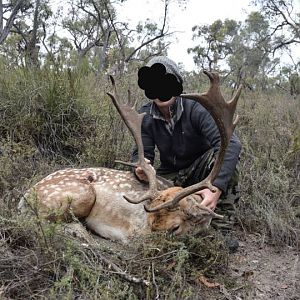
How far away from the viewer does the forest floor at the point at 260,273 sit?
3.56 meters

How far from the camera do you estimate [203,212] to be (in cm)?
365

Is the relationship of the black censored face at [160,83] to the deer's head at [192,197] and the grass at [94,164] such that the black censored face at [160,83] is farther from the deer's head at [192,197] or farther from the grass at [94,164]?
the grass at [94,164]

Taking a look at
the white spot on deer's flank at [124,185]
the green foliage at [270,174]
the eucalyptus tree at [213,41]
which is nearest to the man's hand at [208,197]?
the white spot on deer's flank at [124,185]

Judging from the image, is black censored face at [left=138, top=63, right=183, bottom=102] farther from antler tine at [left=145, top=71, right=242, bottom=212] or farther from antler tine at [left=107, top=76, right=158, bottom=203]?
antler tine at [left=145, top=71, right=242, bottom=212]

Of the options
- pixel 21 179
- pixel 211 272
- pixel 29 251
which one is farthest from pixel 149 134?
pixel 29 251

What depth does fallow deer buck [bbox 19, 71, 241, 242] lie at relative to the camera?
141 inches

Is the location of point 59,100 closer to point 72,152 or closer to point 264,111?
point 72,152

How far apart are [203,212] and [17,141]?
2.78m

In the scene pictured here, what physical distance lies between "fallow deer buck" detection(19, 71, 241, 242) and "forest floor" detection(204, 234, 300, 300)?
52cm

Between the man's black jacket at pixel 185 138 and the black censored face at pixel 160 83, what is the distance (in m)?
0.13

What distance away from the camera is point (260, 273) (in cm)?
397

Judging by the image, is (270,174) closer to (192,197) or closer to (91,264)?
(192,197)

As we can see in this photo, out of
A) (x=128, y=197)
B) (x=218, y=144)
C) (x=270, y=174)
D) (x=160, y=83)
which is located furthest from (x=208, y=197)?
(x=270, y=174)

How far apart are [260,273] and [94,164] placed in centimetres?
217
